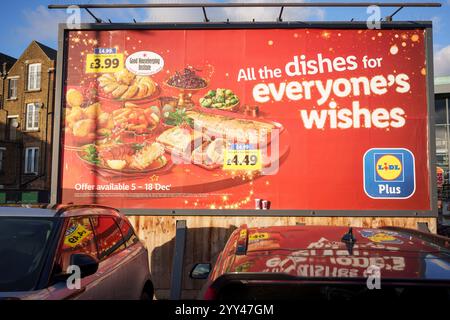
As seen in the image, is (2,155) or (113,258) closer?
(113,258)

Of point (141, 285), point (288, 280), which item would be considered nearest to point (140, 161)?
point (141, 285)

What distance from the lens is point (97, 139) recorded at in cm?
805

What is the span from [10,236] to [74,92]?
202 inches

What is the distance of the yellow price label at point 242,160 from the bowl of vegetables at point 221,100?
2.80 ft

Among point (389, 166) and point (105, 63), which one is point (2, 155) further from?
point (389, 166)

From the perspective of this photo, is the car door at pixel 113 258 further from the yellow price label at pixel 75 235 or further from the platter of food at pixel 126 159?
the platter of food at pixel 126 159

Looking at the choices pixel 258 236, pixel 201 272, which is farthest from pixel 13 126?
pixel 258 236

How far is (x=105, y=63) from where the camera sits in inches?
322

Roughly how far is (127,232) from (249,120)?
3640mm

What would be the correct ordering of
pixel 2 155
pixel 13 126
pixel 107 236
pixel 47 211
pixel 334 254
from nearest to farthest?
pixel 334 254 < pixel 47 211 < pixel 107 236 < pixel 2 155 < pixel 13 126

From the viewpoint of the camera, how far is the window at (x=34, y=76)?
127 feet

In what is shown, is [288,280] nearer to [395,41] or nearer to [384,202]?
[384,202]

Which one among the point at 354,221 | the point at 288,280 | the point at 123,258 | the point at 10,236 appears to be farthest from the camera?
the point at 354,221
